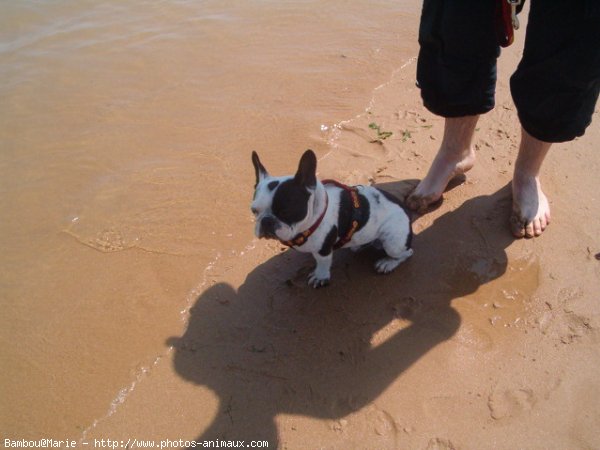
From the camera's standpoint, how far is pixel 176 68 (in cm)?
585

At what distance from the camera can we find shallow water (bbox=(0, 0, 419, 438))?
3.05 metres

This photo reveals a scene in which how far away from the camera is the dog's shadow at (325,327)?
2.71 metres

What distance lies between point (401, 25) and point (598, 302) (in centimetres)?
521

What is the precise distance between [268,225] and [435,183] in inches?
75.9

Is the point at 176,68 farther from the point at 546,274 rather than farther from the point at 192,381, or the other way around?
the point at 546,274

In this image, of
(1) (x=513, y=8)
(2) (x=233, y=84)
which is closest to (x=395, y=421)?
(1) (x=513, y=8)

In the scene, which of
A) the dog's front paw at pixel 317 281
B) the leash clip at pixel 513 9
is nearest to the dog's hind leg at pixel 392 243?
the dog's front paw at pixel 317 281

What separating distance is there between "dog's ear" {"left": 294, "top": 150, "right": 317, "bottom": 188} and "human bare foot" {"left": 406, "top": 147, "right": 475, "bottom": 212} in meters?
1.51

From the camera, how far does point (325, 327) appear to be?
3074 millimetres

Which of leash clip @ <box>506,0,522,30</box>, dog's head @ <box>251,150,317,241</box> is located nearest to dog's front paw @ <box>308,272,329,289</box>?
dog's head @ <box>251,150,317,241</box>

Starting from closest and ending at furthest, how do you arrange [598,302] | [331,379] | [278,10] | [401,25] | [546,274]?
[331,379], [598,302], [546,274], [401,25], [278,10]

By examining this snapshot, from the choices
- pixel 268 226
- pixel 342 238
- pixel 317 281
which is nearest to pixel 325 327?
pixel 317 281

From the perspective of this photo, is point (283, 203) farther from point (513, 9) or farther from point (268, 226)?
point (513, 9)

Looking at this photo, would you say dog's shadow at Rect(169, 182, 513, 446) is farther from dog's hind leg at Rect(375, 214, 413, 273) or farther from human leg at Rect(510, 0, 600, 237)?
human leg at Rect(510, 0, 600, 237)
